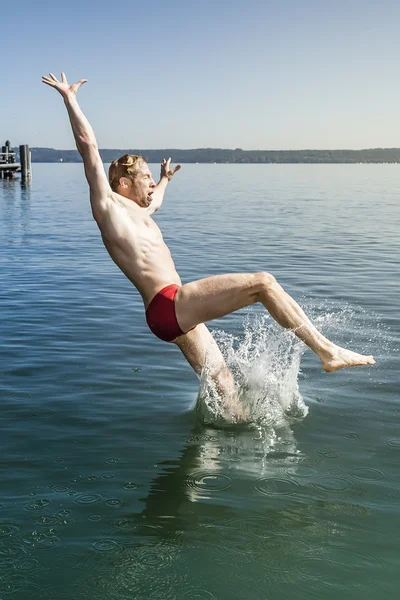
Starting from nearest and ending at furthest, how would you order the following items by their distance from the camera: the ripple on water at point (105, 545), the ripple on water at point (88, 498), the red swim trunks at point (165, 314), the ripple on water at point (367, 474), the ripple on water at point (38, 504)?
the ripple on water at point (105, 545) < the ripple on water at point (38, 504) < the ripple on water at point (88, 498) < the ripple on water at point (367, 474) < the red swim trunks at point (165, 314)

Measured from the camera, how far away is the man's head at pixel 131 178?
24.7 feet

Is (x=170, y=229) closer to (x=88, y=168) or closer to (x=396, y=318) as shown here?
(x=396, y=318)

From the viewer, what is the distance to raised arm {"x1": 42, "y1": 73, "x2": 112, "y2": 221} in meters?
6.80

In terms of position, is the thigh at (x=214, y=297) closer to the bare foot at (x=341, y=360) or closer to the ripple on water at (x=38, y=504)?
the bare foot at (x=341, y=360)

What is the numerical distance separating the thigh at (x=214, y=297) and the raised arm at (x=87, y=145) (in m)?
1.11

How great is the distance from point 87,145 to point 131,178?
32.4 inches

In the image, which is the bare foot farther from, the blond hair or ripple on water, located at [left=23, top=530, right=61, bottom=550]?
the blond hair

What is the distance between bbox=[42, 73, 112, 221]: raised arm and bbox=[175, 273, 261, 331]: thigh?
3.63 feet

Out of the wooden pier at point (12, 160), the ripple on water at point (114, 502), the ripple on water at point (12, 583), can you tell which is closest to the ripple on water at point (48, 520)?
the ripple on water at point (114, 502)

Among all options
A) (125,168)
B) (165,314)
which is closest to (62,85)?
(125,168)

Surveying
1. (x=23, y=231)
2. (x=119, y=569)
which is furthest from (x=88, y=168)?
(x=23, y=231)

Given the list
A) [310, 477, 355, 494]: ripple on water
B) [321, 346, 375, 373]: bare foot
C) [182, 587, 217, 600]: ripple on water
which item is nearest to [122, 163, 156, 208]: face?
[321, 346, 375, 373]: bare foot

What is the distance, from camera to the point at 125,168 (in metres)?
7.52

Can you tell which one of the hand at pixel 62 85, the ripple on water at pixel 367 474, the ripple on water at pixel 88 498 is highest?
the hand at pixel 62 85
